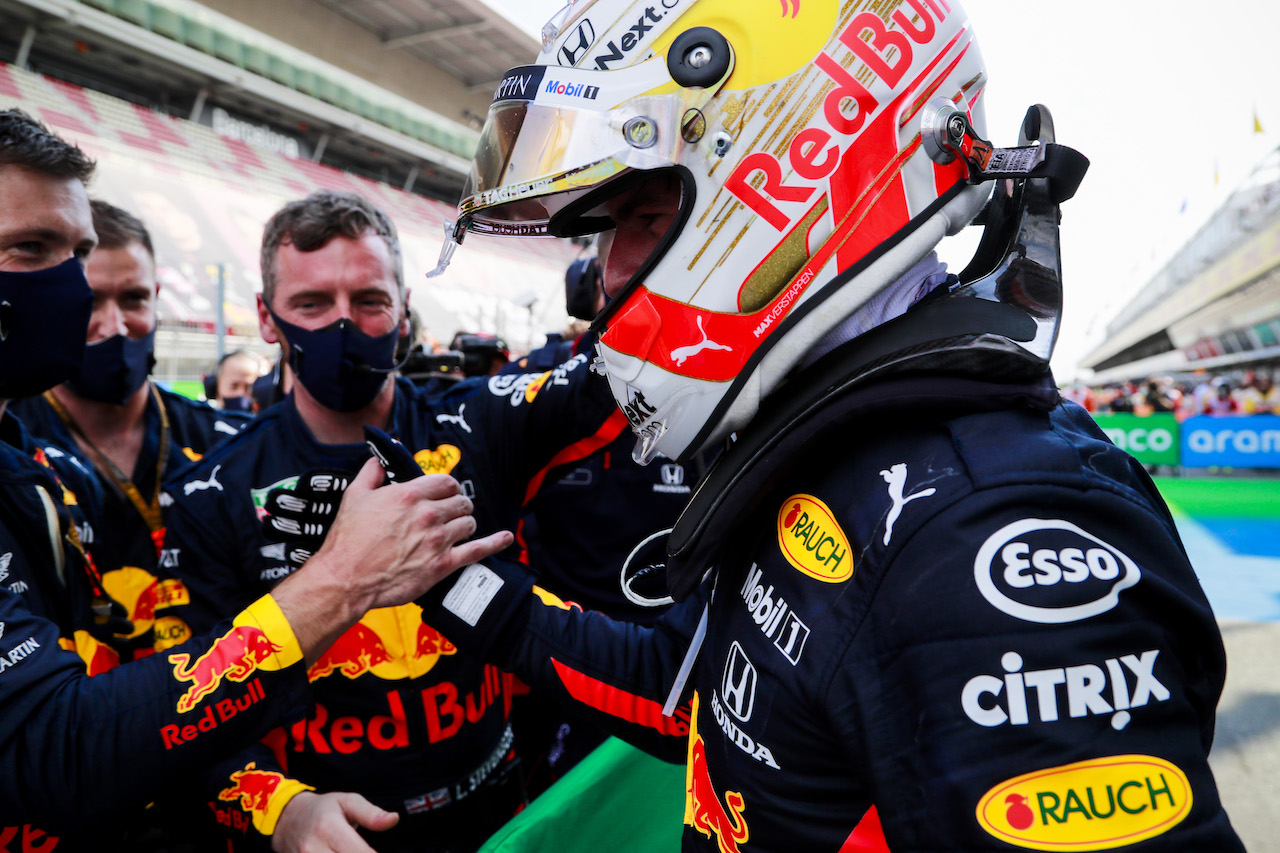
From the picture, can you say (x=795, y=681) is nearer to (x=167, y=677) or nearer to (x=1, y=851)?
(x=167, y=677)

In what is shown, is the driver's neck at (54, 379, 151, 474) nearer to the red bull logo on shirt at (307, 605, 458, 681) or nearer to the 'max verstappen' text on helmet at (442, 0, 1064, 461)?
the red bull logo on shirt at (307, 605, 458, 681)

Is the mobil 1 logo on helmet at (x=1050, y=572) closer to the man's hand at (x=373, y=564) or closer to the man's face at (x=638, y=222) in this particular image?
the man's face at (x=638, y=222)

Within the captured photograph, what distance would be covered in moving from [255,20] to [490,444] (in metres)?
26.4

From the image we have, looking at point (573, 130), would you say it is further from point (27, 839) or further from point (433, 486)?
point (27, 839)

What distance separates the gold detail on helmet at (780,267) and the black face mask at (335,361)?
Answer: 1.30m

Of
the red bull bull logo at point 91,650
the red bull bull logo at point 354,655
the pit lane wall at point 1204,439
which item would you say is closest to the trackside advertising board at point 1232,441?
the pit lane wall at point 1204,439

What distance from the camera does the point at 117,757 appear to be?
1178 mm

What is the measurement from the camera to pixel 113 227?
2.70m

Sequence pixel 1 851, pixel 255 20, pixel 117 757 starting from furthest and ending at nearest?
pixel 255 20 < pixel 1 851 < pixel 117 757

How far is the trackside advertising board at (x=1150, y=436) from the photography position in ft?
32.9

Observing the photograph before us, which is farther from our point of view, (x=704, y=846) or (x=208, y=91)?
(x=208, y=91)

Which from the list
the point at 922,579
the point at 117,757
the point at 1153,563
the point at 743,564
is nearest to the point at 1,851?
the point at 117,757

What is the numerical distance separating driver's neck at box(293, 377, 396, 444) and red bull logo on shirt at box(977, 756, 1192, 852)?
5.67 ft

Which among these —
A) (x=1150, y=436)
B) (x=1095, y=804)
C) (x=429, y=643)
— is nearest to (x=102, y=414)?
(x=429, y=643)
